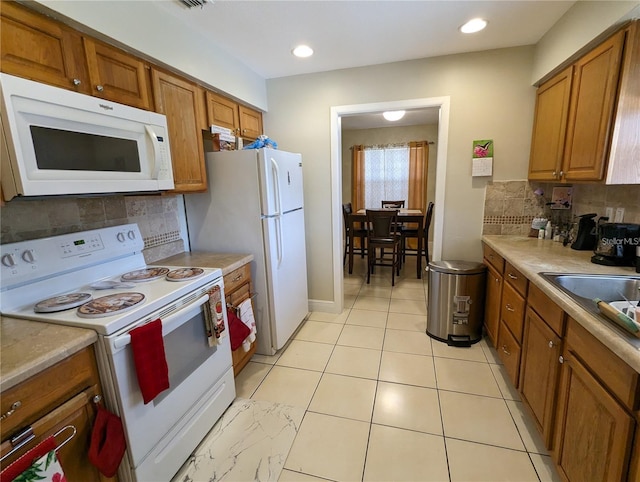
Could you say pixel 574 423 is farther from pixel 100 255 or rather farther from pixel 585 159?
pixel 100 255

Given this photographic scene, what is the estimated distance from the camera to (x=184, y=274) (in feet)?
5.27

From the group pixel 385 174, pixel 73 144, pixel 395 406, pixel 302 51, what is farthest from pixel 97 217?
pixel 385 174

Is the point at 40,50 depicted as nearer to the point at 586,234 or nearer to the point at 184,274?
the point at 184,274

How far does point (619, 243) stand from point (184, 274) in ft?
7.72

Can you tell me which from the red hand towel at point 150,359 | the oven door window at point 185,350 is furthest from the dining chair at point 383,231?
the red hand towel at point 150,359

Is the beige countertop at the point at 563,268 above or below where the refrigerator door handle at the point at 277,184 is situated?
below

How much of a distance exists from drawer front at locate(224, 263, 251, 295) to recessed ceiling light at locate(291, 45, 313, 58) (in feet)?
5.50

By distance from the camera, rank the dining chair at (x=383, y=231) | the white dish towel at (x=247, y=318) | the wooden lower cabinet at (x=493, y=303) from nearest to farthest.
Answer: the white dish towel at (x=247, y=318)
the wooden lower cabinet at (x=493, y=303)
the dining chair at (x=383, y=231)

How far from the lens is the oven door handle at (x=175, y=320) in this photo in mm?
1092

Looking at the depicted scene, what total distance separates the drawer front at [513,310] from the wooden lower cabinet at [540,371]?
0.08 metres

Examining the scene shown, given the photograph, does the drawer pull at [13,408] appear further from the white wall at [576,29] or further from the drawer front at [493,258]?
the white wall at [576,29]

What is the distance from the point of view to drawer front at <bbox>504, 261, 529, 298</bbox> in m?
1.68

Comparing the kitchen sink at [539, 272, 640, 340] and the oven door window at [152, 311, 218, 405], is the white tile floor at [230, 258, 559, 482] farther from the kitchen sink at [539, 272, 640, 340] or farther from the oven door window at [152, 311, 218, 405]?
the kitchen sink at [539, 272, 640, 340]

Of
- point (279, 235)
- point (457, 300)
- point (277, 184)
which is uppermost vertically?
point (277, 184)
